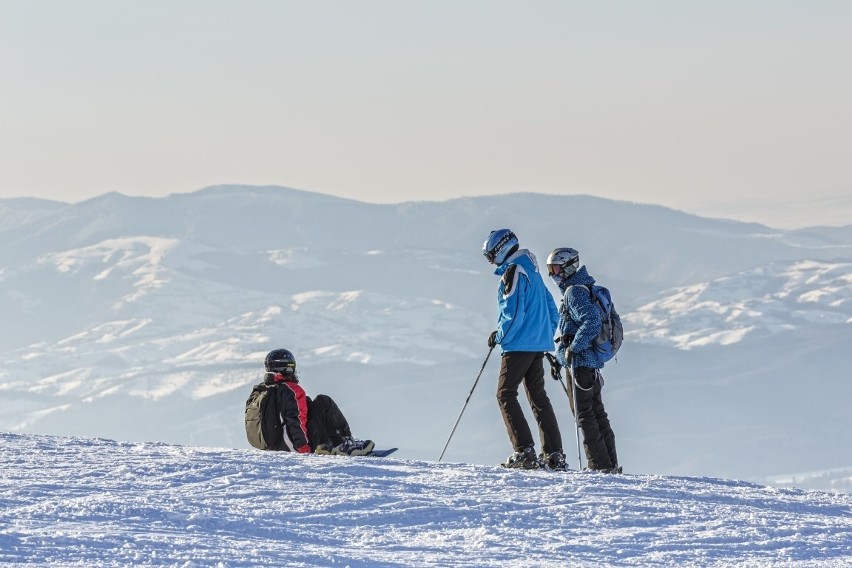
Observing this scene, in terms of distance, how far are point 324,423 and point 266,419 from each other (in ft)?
1.70

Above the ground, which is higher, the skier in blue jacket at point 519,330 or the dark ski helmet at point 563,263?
the dark ski helmet at point 563,263

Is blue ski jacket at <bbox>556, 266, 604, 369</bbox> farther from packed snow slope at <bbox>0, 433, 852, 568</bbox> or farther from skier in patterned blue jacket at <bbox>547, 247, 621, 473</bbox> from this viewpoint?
packed snow slope at <bbox>0, 433, 852, 568</bbox>

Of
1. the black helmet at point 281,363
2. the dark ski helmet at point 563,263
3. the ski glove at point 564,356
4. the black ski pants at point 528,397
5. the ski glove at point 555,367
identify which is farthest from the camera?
the black helmet at point 281,363

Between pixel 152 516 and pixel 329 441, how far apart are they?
4.02 metres

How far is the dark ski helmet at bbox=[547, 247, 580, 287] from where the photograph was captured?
10.5 meters

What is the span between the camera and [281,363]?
37.8 feet

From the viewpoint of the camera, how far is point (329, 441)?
1184cm

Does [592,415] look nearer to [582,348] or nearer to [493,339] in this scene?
[582,348]

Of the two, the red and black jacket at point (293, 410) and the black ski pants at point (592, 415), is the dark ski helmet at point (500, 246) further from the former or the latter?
the red and black jacket at point (293, 410)

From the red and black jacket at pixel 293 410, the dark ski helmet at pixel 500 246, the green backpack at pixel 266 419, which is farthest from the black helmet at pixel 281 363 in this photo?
the dark ski helmet at pixel 500 246

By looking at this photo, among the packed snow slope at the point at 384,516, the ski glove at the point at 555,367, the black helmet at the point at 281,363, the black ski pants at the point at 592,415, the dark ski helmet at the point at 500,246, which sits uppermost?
the dark ski helmet at the point at 500,246

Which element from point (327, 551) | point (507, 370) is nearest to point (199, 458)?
point (507, 370)

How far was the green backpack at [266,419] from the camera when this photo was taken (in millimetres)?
11602

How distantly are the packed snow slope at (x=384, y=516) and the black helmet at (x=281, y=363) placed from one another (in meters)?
1.13
